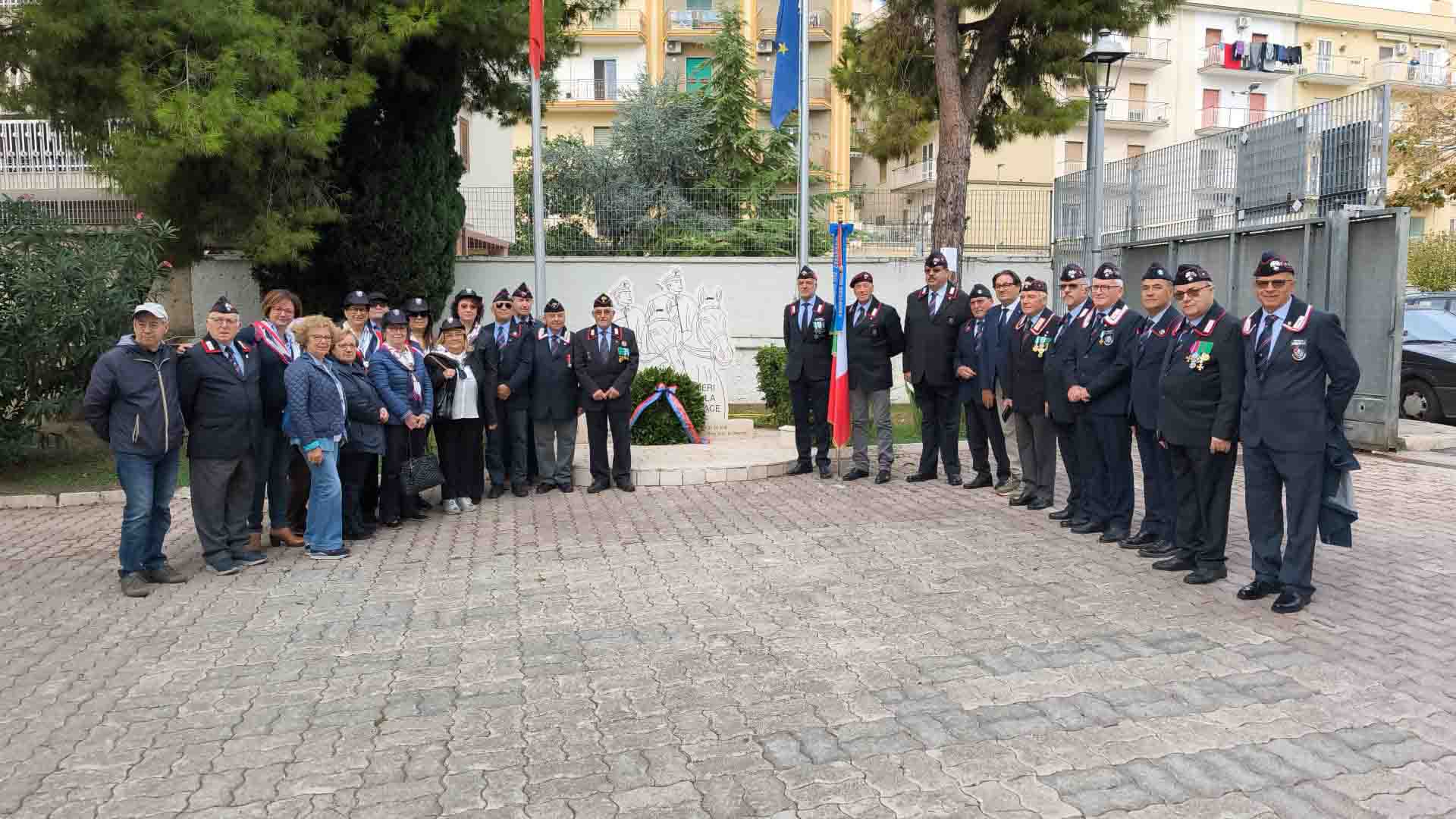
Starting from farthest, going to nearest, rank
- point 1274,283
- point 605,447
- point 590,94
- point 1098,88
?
1. point 590,94
2. point 1098,88
3. point 605,447
4. point 1274,283

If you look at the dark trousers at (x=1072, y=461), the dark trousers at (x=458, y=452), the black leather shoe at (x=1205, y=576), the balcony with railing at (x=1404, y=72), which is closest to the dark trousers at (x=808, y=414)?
the dark trousers at (x=1072, y=461)

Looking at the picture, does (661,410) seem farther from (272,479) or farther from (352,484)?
(272,479)

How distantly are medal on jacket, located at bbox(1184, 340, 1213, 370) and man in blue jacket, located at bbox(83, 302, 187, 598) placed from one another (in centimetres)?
644

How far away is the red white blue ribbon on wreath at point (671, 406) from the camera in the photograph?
11.9 metres

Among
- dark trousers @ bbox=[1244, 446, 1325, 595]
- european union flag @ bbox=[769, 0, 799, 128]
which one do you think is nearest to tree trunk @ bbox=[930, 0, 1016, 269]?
european union flag @ bbox=[769, 0, 799, 128]

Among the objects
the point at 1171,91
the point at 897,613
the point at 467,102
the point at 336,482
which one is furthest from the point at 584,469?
the point at 1171,91

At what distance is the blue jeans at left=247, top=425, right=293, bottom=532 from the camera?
Answer: 7.78 metres

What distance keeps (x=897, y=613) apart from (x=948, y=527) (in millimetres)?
2353

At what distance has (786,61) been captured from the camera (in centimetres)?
1526

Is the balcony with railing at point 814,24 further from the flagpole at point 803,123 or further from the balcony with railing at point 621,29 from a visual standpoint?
the flagpole at point 803,123

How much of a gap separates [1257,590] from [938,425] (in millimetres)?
4311

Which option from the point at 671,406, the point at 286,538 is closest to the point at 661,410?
the point at 671,406

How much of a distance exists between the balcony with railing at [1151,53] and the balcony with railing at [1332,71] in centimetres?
623

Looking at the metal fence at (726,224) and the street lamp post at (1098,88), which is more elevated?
Answer: the street lamp post at (1098,88)
